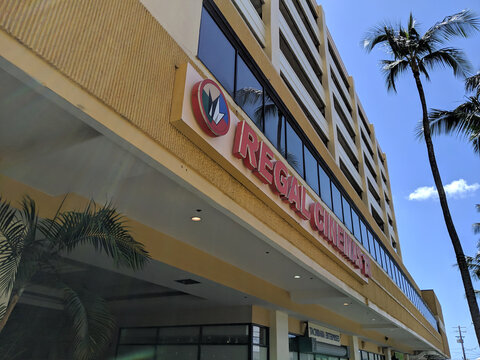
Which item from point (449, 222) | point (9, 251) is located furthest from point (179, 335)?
point (449, 222)

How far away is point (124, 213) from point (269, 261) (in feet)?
14.0

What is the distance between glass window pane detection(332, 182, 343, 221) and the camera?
13766mm

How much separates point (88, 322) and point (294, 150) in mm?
7730

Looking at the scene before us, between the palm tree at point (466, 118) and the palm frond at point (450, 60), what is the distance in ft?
4.03

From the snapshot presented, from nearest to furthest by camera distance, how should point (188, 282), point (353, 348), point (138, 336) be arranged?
point (188, 282) < point (138, 336) < point (353, 348)

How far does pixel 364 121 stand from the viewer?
31.1m

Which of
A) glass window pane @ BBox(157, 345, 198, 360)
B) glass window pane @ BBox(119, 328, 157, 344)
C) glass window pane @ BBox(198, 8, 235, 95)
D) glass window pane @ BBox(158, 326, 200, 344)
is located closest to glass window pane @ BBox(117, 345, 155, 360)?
glass window pane @ BBox(119, 328, 157, 344)

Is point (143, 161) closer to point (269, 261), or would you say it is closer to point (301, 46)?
point (269, 261)

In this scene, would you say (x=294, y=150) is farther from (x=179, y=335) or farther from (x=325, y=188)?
(x=179, y=335)

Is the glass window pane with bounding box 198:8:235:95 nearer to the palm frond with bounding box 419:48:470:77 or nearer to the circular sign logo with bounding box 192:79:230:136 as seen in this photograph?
the circular sign logo with bounding box 192:79:230:136

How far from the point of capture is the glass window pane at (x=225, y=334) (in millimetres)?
12102

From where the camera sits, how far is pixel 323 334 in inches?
653

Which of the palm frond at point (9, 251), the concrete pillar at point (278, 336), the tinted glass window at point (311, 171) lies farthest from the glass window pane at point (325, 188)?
the palm frond at point (9, 251)

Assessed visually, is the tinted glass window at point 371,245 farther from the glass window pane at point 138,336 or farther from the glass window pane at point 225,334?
the glass window pane at point 138,336
